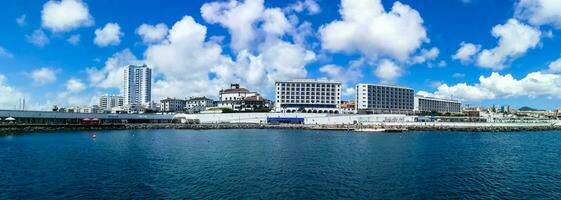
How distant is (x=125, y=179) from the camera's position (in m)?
30.1

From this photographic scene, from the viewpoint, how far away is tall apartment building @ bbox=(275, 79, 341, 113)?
164375mm

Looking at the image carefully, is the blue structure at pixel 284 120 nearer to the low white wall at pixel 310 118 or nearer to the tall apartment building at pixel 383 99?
the low white wall at pixel 310 118

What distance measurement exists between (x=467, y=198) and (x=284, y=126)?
98396 millimetres

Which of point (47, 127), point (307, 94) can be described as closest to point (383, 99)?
point (307, 94)

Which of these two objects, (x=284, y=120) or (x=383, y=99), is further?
(x=383, y=99)

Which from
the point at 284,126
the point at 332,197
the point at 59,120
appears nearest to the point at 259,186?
the point at 332,197

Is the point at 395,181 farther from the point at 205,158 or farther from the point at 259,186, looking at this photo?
the point at 205,158

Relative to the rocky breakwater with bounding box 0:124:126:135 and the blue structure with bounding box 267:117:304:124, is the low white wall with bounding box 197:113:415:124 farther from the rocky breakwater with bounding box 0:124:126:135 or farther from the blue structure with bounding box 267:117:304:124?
the rocky breakwater with bounding box 0:124:126:135

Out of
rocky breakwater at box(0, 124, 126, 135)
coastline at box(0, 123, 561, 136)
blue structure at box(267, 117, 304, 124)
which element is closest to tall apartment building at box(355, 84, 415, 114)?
blue structure at box(267, 117, 304, 124)

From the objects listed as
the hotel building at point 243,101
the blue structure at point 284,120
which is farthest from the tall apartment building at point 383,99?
the blue structure at point 284,120

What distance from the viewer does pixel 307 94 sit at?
165625 millimetres

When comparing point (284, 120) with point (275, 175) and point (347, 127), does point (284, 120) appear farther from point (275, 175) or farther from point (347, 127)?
point (275, 175)

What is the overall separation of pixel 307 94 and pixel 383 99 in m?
42.9

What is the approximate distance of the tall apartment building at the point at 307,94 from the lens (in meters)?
164
